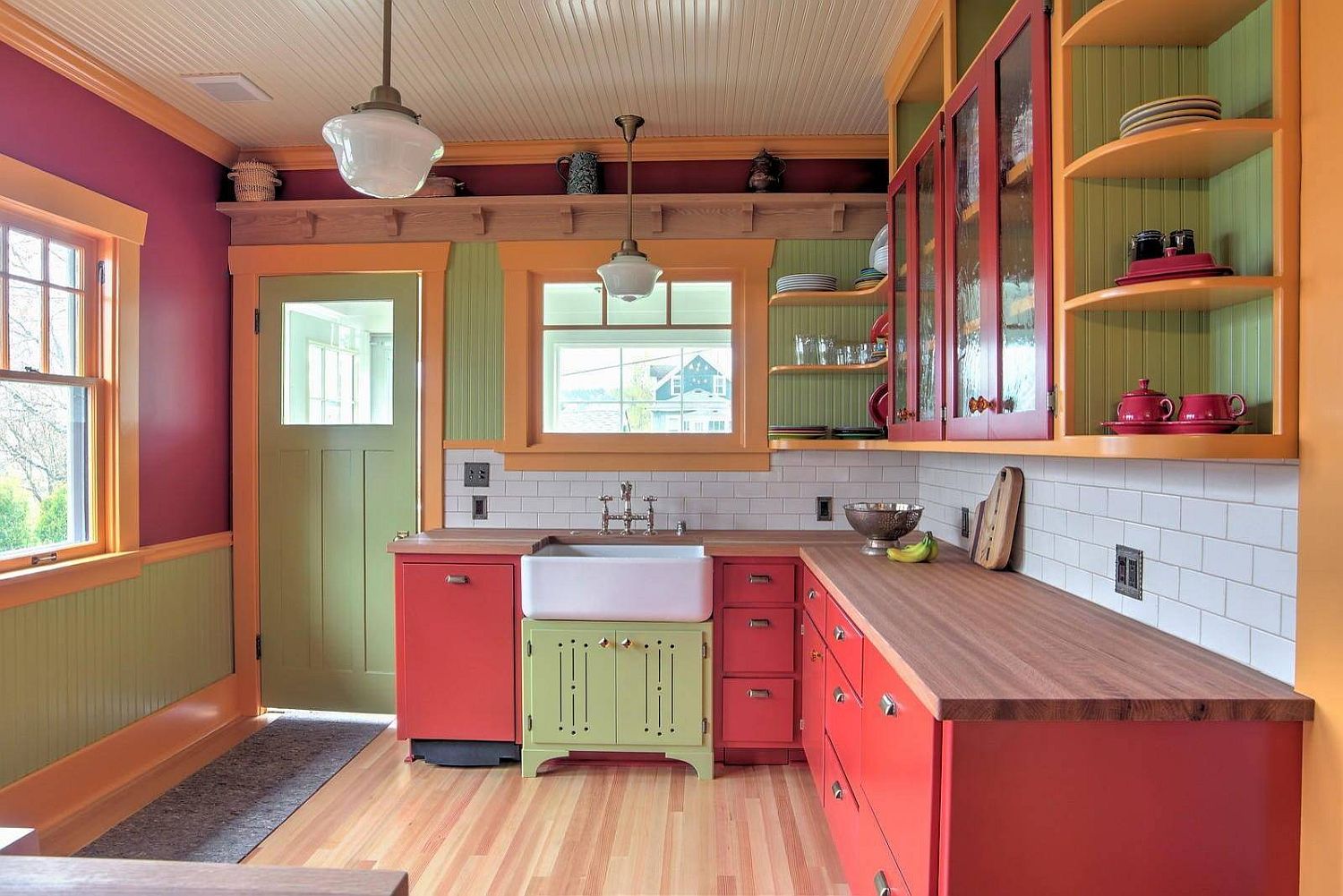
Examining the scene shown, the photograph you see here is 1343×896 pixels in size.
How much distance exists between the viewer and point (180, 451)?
10.1ft

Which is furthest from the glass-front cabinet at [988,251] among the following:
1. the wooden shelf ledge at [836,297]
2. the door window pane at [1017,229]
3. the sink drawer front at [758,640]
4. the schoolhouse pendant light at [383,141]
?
the schoolhouse pendant light at [383,141]

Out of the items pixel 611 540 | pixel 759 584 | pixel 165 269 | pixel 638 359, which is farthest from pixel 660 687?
pixel 165 269

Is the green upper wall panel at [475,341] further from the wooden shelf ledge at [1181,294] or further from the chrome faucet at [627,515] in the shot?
the wooden shelf ledge at [1181,294]

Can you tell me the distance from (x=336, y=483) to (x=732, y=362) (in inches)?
75.2

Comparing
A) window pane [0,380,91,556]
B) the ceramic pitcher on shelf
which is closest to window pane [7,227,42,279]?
window pane [0,380,91,556]

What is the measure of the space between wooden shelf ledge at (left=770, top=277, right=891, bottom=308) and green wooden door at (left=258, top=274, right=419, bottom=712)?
Answer: 1.68 meters

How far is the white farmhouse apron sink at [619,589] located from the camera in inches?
107

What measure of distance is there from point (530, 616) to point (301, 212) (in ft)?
6.97

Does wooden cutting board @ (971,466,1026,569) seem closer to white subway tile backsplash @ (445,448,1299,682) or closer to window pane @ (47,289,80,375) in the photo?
white subway tile backsplash @ (445,448,1299,682)

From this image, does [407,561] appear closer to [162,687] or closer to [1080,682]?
[162,687]

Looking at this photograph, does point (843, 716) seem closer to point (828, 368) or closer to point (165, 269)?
point (828, 368)

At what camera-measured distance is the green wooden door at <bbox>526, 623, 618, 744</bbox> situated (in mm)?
2752

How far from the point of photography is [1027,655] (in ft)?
4.53

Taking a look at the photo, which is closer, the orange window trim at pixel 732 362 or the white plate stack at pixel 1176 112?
the white plate stack at pixel 1176 112
